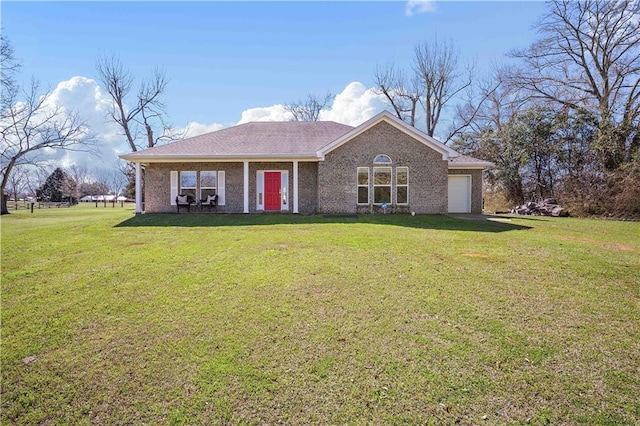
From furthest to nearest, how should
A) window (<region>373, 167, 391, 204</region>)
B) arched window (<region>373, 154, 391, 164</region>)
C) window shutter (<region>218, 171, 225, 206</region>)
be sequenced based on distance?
window shutter (<region>218, 171, 225, 206</region>) → window (<region>373, 167, 391, 204</region>) → arched window (<region>373, 154, 391, 164</region>)

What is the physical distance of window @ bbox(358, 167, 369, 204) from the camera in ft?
53.5

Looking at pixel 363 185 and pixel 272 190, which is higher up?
pixel 363 185

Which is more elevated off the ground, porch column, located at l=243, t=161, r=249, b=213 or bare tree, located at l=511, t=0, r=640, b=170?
bare tree, located at l=511, t=0, r=640, b=170

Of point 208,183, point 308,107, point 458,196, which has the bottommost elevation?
point 458,196

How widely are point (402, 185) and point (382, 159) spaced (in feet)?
5.27

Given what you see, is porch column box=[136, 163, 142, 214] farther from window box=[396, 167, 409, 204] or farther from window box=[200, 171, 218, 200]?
window box=[396, 167, 409, 204]

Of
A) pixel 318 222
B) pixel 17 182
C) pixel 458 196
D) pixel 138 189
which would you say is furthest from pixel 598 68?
pixel 17 182

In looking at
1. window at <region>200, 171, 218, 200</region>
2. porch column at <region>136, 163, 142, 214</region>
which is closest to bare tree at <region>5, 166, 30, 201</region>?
porch column at <region>136, 163, 142, 214</region>

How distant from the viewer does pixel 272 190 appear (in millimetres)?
17375

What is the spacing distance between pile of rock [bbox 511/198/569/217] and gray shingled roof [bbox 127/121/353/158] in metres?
12.1

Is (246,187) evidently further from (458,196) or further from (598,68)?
(598,68)

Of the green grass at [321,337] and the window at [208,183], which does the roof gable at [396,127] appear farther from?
the green grass at [321,337]

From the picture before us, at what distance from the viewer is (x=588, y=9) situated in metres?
21.0

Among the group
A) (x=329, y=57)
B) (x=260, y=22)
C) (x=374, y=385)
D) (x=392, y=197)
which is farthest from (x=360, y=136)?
(x=374, y=385)
